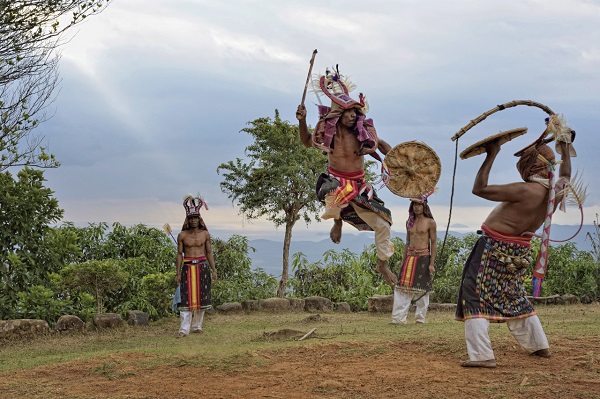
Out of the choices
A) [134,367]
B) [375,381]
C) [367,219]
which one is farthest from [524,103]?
[134,367]

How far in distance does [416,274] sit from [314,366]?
15.8 feet

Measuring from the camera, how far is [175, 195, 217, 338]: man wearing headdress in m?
11.2

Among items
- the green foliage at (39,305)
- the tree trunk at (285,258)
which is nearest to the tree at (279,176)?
the tree trunk at (285,258)

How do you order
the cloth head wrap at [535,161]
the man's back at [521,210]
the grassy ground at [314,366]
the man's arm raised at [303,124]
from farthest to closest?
the man's arm raised at [303,124] < the cloth head wrap at [535,161] < the man's back at [521,210] < the grassy ground at [314,366]

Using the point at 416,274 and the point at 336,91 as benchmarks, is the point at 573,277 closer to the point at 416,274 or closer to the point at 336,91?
the point at 416,274

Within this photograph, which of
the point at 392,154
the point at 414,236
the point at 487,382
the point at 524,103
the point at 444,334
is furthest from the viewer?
the point at 414,236

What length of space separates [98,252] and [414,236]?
20.2 feet

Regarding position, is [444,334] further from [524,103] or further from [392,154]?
[524,103]

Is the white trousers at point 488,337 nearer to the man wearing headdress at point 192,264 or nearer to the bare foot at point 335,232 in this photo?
the bare foot at point 335,232

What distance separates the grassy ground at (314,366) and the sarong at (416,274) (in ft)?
5.03

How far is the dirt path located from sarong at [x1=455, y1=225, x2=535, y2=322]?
51 centimetres

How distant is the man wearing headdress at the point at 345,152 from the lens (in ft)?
26.2

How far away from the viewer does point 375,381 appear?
21.2 feet

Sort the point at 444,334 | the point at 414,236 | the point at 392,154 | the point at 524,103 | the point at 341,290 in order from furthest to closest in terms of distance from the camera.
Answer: the point at 341,290 < the point at 414,236 < the point at 444,334 < the point at 392,154 < the point at 524,103
